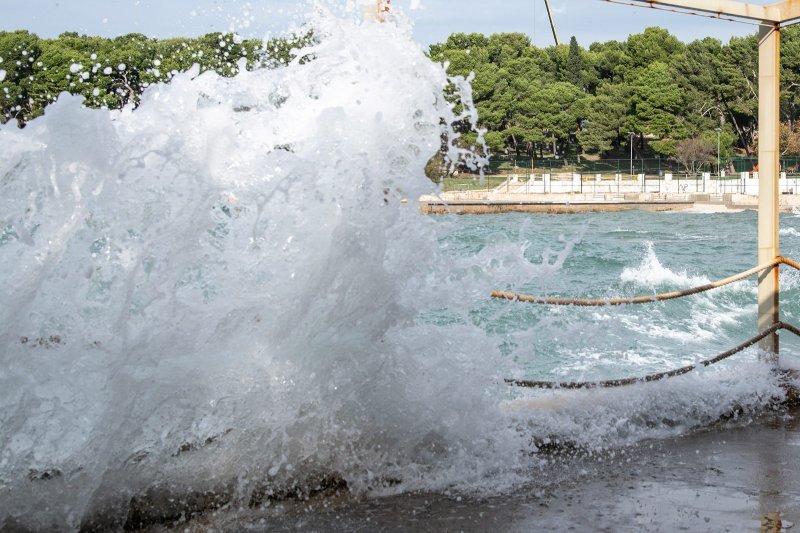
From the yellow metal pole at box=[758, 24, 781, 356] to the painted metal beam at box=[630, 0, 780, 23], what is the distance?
0.09 m

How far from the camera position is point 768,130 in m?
6.89

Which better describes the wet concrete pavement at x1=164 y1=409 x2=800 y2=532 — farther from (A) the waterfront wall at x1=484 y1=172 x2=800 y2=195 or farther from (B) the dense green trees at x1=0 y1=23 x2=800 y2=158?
(B) the dense green trees at x1=0 y1=23 x2=800 y2=158

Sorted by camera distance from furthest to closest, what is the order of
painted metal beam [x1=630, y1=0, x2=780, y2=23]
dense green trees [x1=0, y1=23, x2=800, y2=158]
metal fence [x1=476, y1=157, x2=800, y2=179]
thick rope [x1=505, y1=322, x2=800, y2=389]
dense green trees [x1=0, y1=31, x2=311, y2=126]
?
1. dense green trees [x1=0, y1=23, x2=800, y2=158]
2. metal fence [x1=476, y1=157, x2=800, y2=179]
3. dense green trees [x1=0, y1=31, x2=311, y2=126]
4. painted metal beam [x1=630, y1=0, x2=780, y2=23]
5. thick rope [x1=505, y1=322, x2=800, y2=389]

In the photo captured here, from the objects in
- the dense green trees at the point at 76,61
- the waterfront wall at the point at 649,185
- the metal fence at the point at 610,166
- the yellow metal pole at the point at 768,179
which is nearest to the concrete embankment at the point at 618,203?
the waterfront wall at the point at 649,185

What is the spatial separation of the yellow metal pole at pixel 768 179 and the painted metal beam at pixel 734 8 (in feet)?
0.30

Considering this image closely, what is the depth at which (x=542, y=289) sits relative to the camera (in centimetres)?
2116

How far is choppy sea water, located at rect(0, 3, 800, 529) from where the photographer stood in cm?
421

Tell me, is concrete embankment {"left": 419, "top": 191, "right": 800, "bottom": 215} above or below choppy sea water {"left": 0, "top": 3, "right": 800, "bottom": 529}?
below

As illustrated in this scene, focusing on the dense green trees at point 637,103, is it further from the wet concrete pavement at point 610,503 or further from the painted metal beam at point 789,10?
the wet concrete pavement at point 610,503

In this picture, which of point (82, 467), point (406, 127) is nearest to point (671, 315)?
point (406, 127)

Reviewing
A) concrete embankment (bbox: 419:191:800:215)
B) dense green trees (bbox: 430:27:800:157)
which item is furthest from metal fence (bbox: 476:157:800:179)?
concrete embankment (bbox: 419:191:800:215)

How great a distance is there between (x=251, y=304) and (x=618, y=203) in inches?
2270

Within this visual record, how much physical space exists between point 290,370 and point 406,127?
1.23 metres

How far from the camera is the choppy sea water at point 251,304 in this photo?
4215mm
